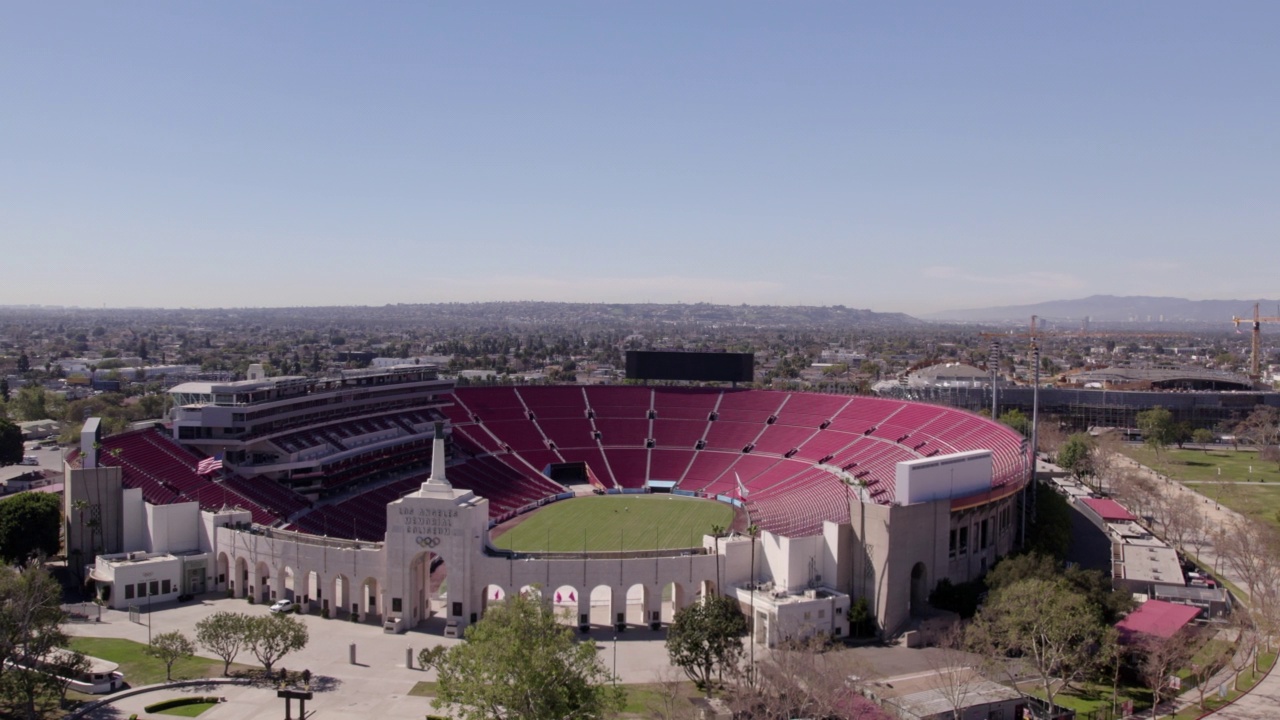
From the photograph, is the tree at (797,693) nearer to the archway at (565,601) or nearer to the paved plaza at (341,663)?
the paved plaza at (341,663)

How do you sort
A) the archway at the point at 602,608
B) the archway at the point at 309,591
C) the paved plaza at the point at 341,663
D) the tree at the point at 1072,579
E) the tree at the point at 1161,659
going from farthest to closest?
1. the archway at the point at 309,591
2. the archway at the point at 602,608
3. the tree at the point at 1072,579
4. the tree at the point at 1161,659
5. the paved plaza at the point at 341,663

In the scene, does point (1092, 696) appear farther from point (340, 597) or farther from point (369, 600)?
point (340, 597)

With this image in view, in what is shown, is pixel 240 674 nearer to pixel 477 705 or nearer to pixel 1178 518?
pixel 477 705

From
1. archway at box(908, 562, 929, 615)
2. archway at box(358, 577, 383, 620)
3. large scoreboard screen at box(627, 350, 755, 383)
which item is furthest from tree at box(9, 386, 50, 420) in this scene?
archway at box(908, 562, 929, 615)

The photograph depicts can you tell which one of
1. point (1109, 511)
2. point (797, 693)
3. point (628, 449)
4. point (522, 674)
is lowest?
point (1109, 511)

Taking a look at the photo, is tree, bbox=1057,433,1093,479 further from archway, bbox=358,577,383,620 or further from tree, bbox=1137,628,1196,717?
archway, bbox=358,577,383,620

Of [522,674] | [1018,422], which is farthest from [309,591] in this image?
[1018,422]

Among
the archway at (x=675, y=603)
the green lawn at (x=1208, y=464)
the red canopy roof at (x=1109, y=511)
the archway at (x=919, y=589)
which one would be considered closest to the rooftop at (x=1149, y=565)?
the red canopy roof at (x=1109, y=511)
